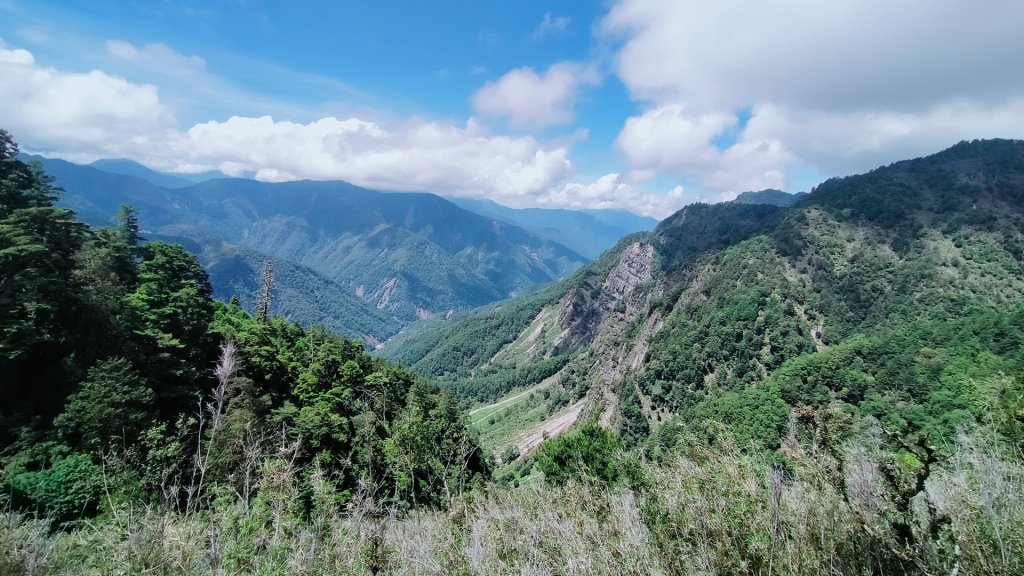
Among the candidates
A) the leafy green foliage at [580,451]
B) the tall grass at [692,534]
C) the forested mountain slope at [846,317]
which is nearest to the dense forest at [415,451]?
the tall grass at [692,534]

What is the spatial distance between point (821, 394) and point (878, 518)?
70451 millimetres

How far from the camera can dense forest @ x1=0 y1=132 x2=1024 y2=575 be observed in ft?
23.5

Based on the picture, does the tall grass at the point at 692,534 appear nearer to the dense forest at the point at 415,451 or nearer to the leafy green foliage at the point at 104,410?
the dense forest at the point at 415,451

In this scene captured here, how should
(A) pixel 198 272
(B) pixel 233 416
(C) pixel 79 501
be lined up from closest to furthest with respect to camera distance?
(C) pixel 79 501
(B) pixel 233 416
(A) pixel 198 272

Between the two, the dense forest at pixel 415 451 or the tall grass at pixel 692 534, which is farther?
the dense forest at pixel 415 451

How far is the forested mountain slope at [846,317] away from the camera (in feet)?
195

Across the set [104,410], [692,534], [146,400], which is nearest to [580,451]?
[692,534]

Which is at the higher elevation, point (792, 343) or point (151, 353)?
point (151, 353)

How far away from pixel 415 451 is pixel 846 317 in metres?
106

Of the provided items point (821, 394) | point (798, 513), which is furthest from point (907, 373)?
point (798, 513)

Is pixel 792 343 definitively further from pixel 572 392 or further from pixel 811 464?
pixel 811 464

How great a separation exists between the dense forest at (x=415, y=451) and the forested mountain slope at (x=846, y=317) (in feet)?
2.80

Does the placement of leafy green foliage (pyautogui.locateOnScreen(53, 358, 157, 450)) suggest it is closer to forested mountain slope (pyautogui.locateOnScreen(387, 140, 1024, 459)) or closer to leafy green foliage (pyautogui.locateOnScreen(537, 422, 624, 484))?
leafy green foliage (pyautogui.locateOnScreen(537, 422, 624, 484))

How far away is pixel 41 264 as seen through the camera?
77.2 feet
